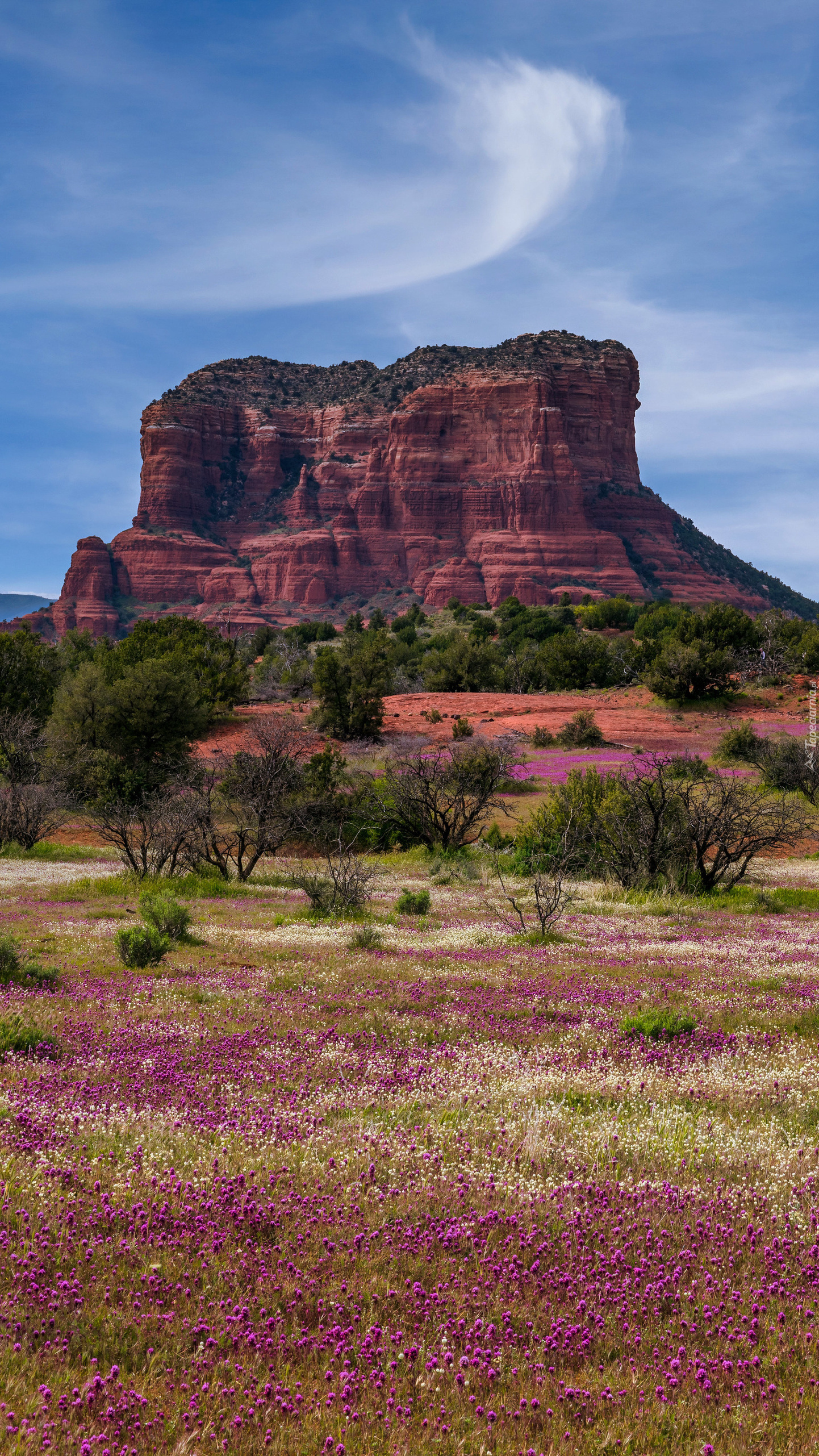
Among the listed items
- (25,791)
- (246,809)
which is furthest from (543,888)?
(25,791)

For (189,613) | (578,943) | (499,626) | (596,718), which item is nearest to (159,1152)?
(578,943)

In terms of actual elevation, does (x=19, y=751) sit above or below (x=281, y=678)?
below

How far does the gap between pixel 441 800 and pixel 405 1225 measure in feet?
71.0

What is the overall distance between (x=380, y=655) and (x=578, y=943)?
39.5 meters

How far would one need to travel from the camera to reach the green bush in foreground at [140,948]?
32.1 feet

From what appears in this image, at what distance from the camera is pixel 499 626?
334 feet

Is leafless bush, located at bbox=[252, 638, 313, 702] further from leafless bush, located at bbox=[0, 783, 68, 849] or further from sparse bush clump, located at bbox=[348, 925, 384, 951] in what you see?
sparse bush clump, located at bbox=[348, 925, 384, 951]

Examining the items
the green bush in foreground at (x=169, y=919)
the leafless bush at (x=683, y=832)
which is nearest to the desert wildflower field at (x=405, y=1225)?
the green bush in foreground at (x=169, y=919)

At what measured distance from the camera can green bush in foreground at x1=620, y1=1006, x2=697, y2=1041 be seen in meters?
7.23

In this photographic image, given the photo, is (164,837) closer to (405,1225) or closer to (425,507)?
(405,1225)

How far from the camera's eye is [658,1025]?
7301 millimetres

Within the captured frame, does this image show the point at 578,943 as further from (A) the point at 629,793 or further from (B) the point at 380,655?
(B) the point at 380,655

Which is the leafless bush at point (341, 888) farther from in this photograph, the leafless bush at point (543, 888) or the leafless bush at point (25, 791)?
the leafless bush at point (25, 791)

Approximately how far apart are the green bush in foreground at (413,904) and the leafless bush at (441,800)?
6.38 metres
